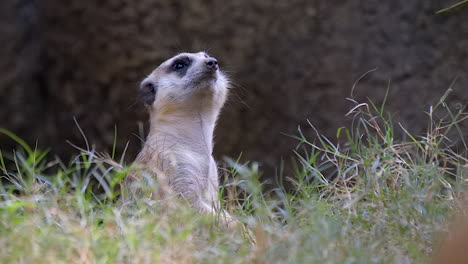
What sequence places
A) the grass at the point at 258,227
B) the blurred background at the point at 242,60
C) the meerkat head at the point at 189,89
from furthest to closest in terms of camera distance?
1. the blurred background at the point at 242,60
2. the meerkat head at the point at 189,89
3. the grass at the point at 258,227

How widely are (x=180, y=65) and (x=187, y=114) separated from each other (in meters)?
0.37

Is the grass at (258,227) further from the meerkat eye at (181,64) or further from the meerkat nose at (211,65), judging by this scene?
the meerkat eye at (181,64)

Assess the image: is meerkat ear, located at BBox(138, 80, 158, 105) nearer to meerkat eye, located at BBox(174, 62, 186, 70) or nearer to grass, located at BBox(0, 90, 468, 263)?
meerkat eye, located at BBox(174, 62, 186, 70)

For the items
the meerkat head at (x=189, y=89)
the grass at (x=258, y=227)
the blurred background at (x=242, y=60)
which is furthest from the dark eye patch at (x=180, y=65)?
the grass at (x=258, y=227)

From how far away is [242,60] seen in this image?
658 centimetres

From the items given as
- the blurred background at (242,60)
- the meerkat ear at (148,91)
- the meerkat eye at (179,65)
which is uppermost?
the meerkat eye at (179,65)

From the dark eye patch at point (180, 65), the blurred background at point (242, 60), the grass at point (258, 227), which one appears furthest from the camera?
the blurred background at point (242, 60)

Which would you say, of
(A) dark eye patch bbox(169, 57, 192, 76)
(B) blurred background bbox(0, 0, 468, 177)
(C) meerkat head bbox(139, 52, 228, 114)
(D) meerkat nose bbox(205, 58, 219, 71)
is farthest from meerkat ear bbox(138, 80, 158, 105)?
(B) blurred background bbox(0, 0, 468, 177)

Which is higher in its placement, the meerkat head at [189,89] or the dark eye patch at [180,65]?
the dark eye patch at [180,65]

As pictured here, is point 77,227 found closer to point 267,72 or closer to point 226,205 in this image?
point 226,205

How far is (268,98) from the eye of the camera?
21.6ft

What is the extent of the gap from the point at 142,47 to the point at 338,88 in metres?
1.86

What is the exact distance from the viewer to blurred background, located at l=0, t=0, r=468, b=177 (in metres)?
6.19

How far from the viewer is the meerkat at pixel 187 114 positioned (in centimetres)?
426
